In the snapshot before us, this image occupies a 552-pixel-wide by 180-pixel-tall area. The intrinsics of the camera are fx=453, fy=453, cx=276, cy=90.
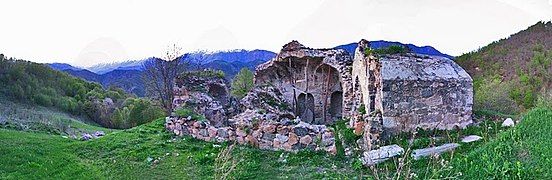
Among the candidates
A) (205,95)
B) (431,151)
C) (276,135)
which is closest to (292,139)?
(276,135)

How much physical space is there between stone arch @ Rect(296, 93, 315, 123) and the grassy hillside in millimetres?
16217

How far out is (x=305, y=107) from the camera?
18.3 meters

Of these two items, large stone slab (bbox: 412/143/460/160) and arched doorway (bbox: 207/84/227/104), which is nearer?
large stone slab (bbox: 412/143/460/160)

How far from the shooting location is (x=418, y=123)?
9.50 meters

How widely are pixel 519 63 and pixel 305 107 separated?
2860cm

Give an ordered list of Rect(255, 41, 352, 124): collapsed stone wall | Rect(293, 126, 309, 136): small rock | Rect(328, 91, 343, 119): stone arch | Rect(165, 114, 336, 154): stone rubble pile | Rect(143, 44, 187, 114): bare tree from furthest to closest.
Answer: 1. Rect(143, 44, 187, 114): bare tree
2. Rect(328, 91, 343, 119): stone arch
3. Rect(255, 41, 352, 124): collapsed stone wall
4. Rect(293, 126, 309, 136): small rock
5. Rect(165, 114, 336, 154): stone rubble pile

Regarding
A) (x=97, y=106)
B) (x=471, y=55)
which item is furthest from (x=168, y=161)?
(x=471, y=55)

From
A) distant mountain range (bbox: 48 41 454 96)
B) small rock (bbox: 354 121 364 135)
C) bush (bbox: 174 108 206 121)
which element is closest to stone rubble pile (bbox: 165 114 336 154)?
bush (bbox: 174 108 206 121)

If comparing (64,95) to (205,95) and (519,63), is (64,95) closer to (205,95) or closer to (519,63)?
(205,95)

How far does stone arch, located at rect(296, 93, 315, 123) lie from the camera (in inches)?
712

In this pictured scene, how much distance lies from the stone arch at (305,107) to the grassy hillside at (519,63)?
16217mm

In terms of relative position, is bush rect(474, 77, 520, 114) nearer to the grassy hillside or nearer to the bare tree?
the grassy hillside

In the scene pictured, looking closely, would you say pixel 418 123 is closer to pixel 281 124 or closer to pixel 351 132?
pixel 351 132

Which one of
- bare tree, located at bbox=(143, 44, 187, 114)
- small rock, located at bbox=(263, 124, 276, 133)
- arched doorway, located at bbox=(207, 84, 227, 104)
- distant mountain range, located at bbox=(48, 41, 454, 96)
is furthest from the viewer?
distant mountain range, located at bbox=(48, 41, 454, 96)
